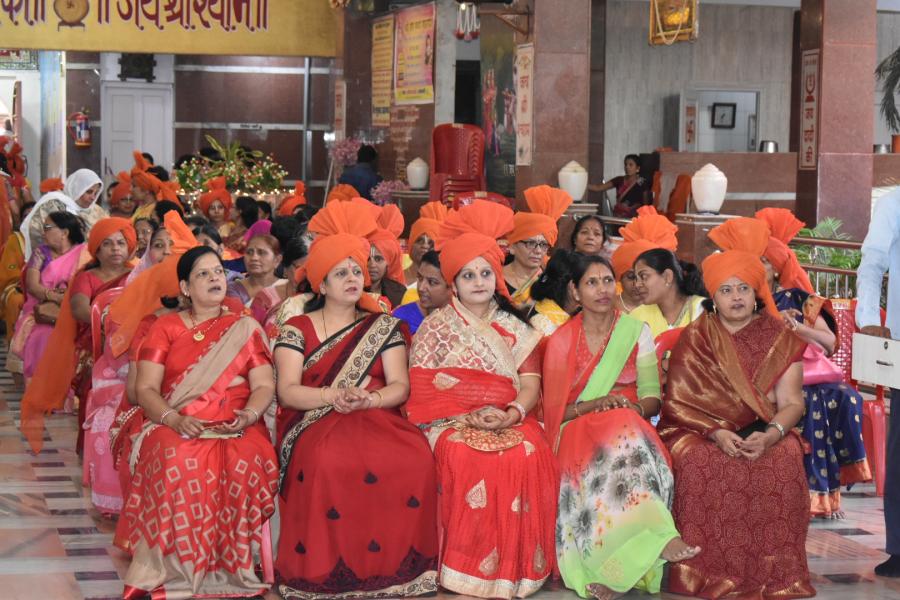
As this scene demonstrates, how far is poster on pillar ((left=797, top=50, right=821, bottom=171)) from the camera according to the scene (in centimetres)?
1120

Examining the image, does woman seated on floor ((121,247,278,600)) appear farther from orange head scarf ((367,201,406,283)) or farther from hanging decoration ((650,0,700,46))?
hanging decoration ((650,0,700,46))

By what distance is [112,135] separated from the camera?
18.9 meters

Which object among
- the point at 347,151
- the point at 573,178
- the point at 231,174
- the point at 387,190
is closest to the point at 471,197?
the point at 573,178

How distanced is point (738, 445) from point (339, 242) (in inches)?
65.0

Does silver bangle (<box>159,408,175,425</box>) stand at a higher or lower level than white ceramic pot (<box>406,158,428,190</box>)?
lower

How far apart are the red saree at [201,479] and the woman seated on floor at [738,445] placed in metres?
1.53

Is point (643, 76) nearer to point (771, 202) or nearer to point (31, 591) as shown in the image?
point (771, 202)

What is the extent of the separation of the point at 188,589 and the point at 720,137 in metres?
14.6

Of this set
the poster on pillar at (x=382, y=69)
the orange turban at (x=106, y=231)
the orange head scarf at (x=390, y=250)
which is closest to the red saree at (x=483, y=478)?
the orange head scarf at (x=390, y=250)

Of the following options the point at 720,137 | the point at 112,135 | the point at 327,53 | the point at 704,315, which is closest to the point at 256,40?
the point at 327,53

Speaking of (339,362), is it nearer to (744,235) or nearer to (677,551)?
(677,551)

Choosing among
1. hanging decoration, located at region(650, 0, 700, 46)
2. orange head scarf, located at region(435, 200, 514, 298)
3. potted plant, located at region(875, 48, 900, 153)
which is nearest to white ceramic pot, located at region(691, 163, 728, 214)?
hanging decoration, located at region(650, 0, 700, 46)

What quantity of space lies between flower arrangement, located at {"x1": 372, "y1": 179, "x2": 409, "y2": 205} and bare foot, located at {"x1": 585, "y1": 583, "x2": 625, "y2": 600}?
9.34 m

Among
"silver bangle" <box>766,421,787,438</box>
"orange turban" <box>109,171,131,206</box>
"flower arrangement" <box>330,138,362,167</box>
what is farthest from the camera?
"flower arrangement" <box>330,138,362,167</box>
